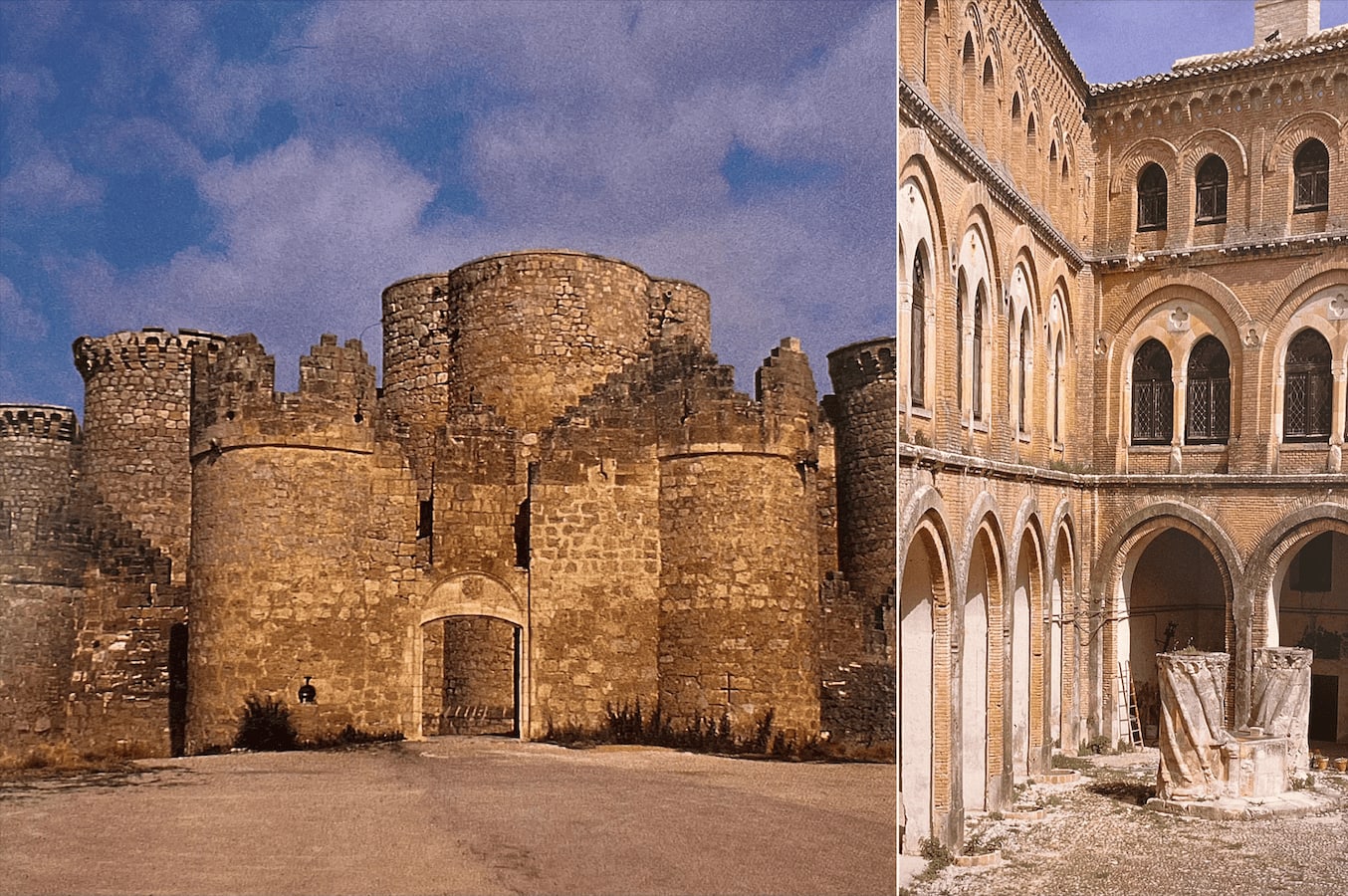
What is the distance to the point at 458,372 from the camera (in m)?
5.25

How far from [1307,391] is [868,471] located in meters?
8.75

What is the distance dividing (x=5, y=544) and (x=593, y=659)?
2309mm

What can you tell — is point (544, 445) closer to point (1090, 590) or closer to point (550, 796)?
point (550, 796)

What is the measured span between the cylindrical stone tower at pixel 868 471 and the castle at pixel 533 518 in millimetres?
13

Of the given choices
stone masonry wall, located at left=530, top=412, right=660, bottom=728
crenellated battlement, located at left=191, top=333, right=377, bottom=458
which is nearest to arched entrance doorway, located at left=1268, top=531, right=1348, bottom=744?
stone masonry wall, located at left=530, top=412, right=660, bottom=728

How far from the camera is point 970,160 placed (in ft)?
26.2

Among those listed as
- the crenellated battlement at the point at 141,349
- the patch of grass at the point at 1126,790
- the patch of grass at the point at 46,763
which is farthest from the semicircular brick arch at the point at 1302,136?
the patch of grass at the point at 46,763

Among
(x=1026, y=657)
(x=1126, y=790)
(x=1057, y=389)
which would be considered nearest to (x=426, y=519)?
(x=1126, y=790)

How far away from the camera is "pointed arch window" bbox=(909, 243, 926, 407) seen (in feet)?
22.1

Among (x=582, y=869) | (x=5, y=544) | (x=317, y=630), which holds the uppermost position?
(x=5, y=544)

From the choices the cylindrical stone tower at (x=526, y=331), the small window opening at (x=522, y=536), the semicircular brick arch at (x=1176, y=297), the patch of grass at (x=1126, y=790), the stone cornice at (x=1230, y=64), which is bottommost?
the patch of grass at (x=1126, y=790)

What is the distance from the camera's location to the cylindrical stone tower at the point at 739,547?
491 centimetres

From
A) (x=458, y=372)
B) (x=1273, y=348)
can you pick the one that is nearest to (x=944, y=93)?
(x=458, y=372)

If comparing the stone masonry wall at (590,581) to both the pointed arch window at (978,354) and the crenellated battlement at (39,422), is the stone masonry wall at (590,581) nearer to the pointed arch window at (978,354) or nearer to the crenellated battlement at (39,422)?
the crenellated battlement at (39,422)
